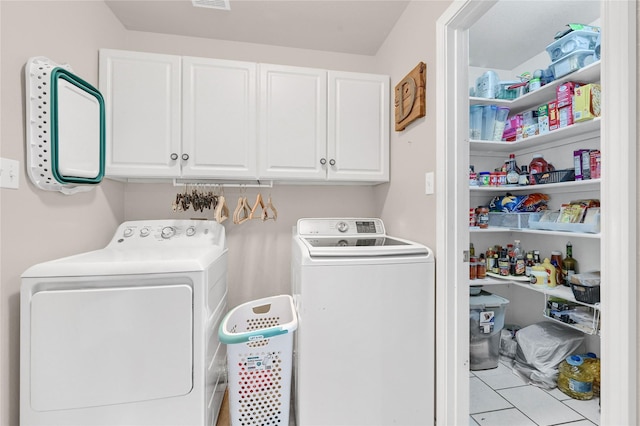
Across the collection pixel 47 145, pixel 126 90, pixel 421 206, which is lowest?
pixel 421 206

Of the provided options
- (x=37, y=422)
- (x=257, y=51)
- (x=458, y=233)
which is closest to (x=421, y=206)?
(x=458, y=233)

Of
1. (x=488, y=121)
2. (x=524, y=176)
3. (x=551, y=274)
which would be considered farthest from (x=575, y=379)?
(x=488, y=121)

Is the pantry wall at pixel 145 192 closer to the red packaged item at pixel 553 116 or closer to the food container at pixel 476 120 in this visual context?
the food container at pixel 476 120

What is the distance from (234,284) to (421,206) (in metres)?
1.49

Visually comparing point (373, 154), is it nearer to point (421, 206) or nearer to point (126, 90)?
point (421, 206)

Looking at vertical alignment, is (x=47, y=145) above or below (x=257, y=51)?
below

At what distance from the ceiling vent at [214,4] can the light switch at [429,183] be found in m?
1.60

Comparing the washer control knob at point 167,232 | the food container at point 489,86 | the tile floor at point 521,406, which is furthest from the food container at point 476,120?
the washer control knob at point 167,232

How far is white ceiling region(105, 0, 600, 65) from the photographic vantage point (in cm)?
183

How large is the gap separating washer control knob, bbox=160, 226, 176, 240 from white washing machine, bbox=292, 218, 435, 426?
998 millimetres

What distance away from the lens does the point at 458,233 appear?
4.65ft

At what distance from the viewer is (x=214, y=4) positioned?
1.79m

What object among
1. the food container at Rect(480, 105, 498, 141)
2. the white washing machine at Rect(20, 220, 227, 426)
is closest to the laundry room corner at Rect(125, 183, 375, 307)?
the white washing machine at Rect(20, 220, 227, 426)

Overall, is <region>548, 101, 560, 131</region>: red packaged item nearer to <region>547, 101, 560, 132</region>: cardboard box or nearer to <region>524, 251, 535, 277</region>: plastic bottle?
<region>547, 101, 560, 132</region>: cardboard box
